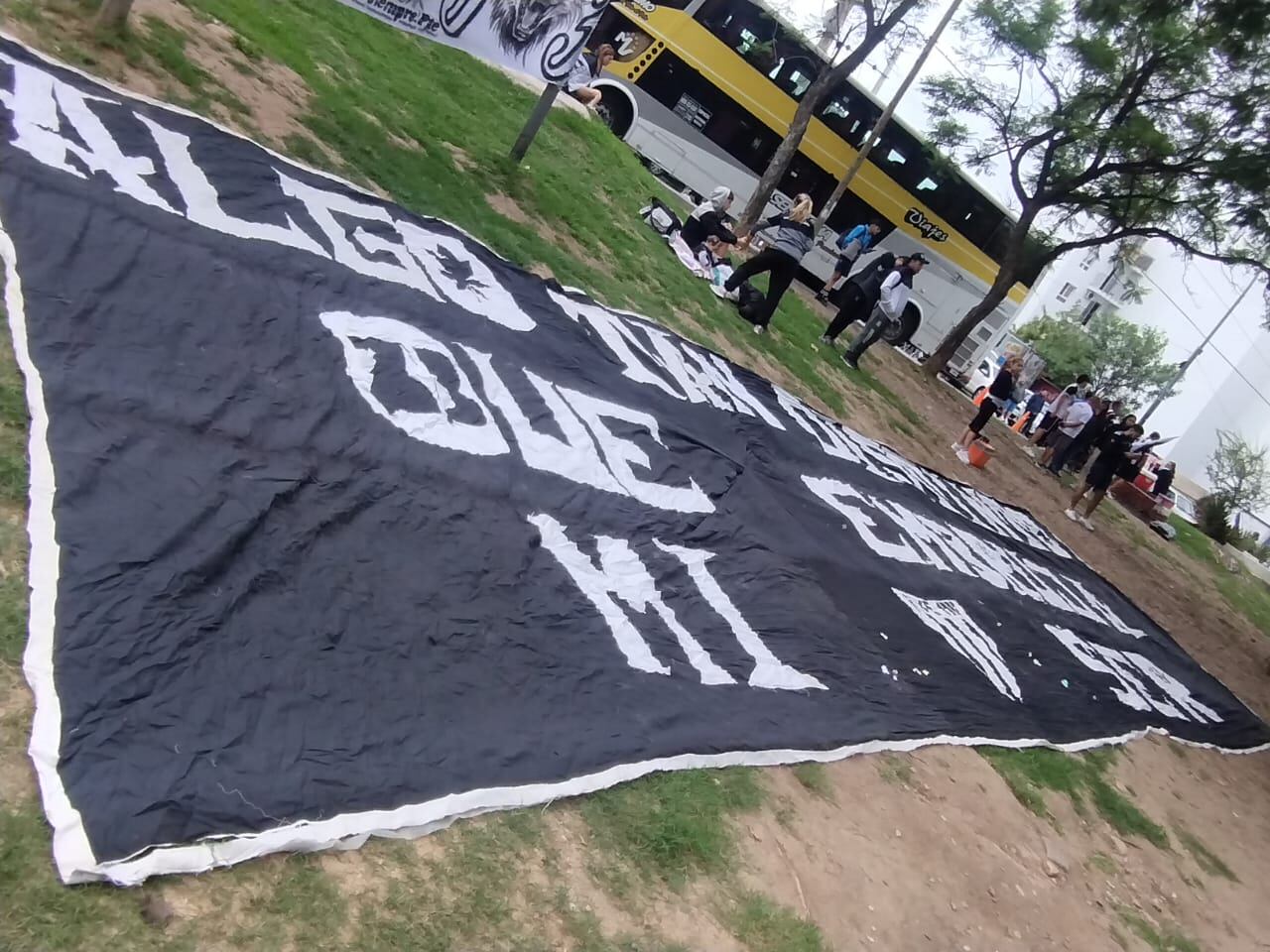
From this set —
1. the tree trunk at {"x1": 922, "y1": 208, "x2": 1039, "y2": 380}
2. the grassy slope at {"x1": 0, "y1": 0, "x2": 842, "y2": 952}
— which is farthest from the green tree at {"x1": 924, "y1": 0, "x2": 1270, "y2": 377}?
the grassy slope at {"x1": 0, "y1": 0, "x2": 842, "y2": 952}

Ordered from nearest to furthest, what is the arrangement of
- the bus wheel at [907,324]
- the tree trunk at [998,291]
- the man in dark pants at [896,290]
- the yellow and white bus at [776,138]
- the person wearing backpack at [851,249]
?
the man in dark pants at [896,290] → the person wearing backpack at [851,249] → the yellow and white bus at [776,138] → the tree trunk at [998,291] → the bus wheel at [907,324]

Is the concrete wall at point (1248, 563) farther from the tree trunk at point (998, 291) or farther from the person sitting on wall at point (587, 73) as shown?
the person sitting on wall at point (587, 73)

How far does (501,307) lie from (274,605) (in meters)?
3.30

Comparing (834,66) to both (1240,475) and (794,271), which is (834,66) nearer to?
(794,271)

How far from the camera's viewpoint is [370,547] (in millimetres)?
3229

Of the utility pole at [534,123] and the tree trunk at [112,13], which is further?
the utility pole at [534,123]

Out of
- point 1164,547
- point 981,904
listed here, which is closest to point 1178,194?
point 1164,547

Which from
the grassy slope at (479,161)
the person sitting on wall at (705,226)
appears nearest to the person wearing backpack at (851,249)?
the person sitting on wall at (705,226)

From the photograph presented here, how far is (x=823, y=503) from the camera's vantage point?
654 cm

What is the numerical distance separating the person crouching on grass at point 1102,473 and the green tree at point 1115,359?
107 ft

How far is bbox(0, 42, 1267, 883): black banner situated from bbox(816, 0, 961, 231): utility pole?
43.9 feet

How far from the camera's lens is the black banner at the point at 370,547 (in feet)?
7.77

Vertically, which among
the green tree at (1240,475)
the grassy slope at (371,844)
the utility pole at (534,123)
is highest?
the green tree at (1240,475)

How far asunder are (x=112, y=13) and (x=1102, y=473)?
12351 millimetres
